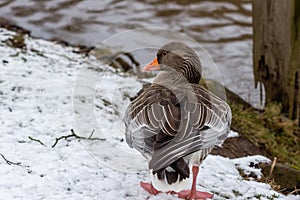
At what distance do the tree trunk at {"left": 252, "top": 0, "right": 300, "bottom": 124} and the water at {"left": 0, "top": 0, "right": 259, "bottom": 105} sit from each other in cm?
85

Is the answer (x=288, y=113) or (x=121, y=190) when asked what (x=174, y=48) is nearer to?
(x=121, y=190)

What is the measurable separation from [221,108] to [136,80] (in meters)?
2.65

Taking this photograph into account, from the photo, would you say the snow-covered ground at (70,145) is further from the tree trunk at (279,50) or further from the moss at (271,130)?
the tree trunk at (279,50)

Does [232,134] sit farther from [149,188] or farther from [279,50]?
[149,188]

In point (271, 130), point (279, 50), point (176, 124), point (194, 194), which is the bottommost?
point (271, 130)

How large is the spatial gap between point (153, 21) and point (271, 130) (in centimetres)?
292

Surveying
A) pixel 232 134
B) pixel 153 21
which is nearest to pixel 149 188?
pixel 232 134

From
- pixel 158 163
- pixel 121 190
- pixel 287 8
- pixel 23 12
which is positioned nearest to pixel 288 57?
pixel 287 8

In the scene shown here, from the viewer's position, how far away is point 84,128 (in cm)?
446

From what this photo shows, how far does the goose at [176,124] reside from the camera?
298cm

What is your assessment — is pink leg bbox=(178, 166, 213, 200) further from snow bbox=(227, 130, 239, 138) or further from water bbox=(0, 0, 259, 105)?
water bbox=(0, 0, 259, 105)

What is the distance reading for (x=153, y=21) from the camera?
8.12m

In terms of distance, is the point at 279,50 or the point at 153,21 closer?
the point at 279,50

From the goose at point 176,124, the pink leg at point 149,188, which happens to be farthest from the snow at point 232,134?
the pink leg at point 149,188
